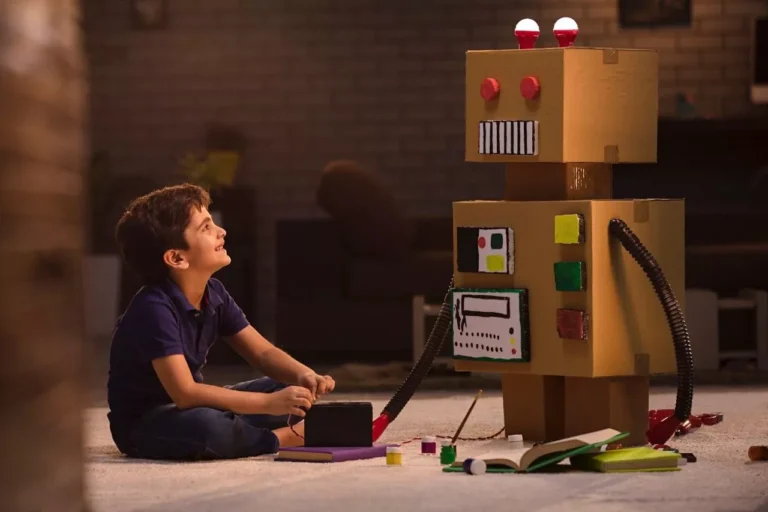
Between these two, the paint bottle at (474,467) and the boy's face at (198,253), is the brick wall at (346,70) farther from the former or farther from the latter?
the paint bottle at (474,467)

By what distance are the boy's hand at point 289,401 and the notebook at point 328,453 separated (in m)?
0.08

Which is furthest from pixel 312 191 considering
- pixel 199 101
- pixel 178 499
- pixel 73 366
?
pixel 73 366

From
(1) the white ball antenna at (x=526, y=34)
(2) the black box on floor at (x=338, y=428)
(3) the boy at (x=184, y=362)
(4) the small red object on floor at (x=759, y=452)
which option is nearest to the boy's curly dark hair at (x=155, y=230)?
(3) the boy at (x=184, y=362)

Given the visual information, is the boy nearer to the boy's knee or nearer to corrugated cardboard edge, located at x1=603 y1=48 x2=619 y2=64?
the boy's knee

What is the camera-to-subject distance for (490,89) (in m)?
3.34

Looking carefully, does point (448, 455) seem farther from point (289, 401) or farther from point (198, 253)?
point (198, 253)

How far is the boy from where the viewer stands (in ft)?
10.1

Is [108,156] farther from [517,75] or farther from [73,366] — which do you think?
[73,366]

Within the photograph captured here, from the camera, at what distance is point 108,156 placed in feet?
24.9

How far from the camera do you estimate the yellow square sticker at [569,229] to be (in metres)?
3.17

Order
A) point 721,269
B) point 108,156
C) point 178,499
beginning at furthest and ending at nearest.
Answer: point 108,156 < point 721,269 < point 178,499

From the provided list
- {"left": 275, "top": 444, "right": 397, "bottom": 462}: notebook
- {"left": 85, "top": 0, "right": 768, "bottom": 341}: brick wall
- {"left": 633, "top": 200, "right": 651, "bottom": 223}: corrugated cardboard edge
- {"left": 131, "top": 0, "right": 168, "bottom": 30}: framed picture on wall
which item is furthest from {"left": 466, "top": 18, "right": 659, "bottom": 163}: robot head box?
{"left": 131, "top": 0, "right": 168, "bottom": 30}: framed picture on wall

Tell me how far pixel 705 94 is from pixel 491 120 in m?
4.56

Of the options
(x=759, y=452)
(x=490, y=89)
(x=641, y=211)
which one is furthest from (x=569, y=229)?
(x=759, y=452)
